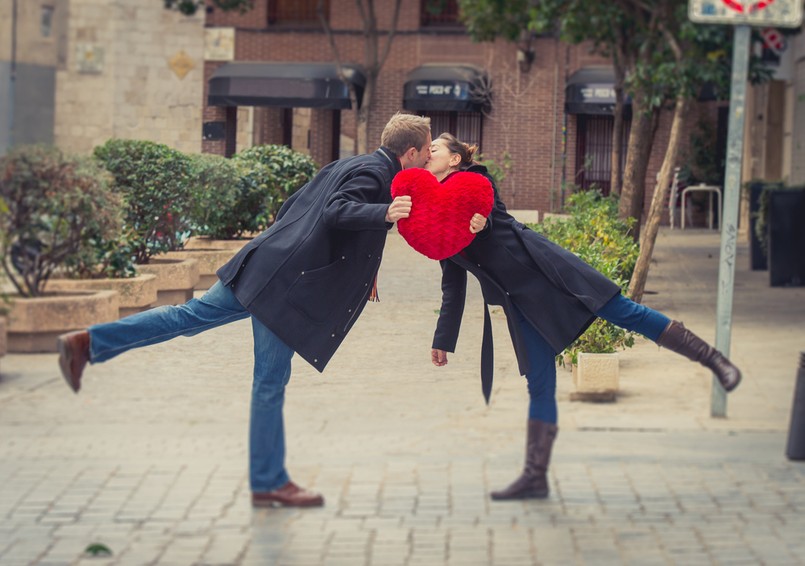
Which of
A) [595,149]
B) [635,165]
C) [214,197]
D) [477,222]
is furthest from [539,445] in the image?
[595,149]

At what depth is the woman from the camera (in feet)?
16.4

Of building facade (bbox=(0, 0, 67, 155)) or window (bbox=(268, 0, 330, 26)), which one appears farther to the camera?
window (bbox=(268, 0, 330, 26))

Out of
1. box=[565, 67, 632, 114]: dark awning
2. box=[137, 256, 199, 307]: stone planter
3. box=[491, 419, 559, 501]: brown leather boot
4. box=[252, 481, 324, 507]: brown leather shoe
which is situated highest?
box=[565, 67, 632, 114]: dark awning

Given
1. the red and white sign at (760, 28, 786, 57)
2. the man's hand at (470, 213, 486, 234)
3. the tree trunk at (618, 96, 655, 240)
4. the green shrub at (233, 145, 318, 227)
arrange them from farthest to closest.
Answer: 1. the red and white sign at (760, 28, 786, 57)
2. the tree trunk at (618, 96, 655, 240)
3. the green shrub at (233, 145, 318, 227)
4. the man's hand at (470, 213, 486, 234)

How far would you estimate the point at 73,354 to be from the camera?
15.3ft

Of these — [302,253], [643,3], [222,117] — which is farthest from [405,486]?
[222,117]

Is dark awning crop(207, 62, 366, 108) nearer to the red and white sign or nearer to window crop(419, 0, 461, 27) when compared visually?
window crop(419, 0, 461, 27)

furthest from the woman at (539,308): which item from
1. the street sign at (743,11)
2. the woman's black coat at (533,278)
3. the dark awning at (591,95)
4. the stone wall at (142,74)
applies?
the dark awning at (591,95)

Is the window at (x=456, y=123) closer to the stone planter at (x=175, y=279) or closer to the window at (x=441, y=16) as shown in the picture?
the window at (x=441, y=16)

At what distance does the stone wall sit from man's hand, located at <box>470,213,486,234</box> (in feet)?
70.6

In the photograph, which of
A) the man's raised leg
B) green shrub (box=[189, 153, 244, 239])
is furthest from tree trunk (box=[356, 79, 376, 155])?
the man's raised leg

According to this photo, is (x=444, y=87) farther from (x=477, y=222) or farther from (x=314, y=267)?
(x=477, y=222)

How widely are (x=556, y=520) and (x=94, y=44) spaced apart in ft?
A: 71.7

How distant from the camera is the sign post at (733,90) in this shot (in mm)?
6145
